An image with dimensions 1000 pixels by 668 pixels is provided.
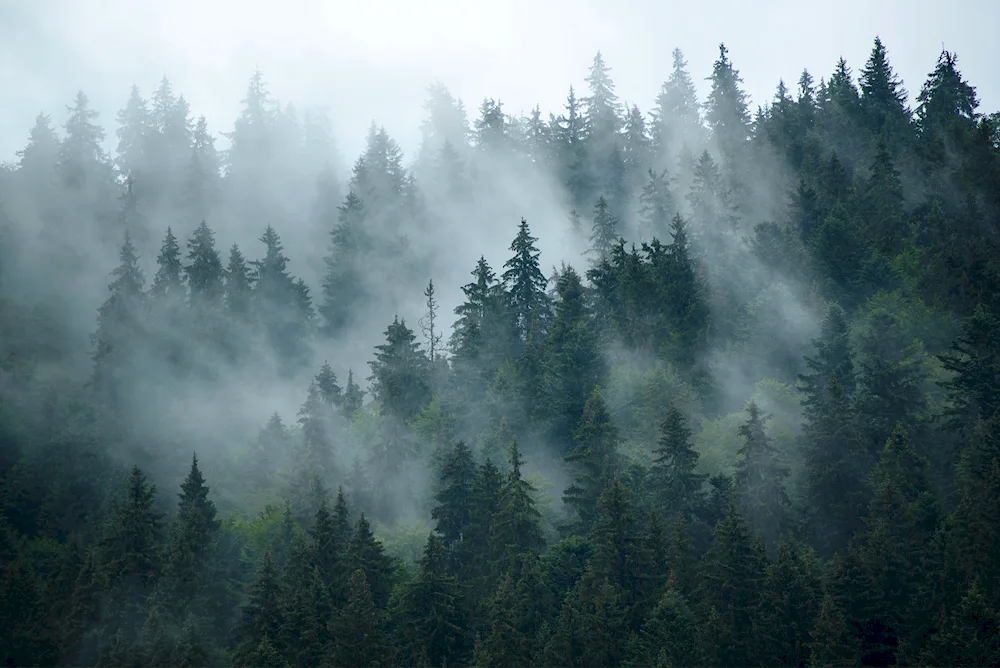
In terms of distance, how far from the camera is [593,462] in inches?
2349

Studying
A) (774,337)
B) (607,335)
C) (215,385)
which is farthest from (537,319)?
(215,385)

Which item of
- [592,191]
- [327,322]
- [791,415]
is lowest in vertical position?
[791,415]

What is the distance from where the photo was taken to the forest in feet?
159

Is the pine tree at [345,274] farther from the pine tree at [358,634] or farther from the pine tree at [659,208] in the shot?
the pine tree at [358,634]

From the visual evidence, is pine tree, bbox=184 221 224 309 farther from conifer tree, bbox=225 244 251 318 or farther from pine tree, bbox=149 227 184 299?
pine tree, bbox=149 227 184 299

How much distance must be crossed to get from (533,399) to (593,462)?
40.7 feet

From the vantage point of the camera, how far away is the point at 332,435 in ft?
251

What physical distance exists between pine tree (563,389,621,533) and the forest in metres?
0.18

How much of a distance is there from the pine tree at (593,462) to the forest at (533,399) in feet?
0.60

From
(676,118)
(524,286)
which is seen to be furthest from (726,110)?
(524,286)

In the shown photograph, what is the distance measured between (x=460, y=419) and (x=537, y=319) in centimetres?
963

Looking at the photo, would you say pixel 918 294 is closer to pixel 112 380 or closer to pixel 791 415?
pixel 791 415

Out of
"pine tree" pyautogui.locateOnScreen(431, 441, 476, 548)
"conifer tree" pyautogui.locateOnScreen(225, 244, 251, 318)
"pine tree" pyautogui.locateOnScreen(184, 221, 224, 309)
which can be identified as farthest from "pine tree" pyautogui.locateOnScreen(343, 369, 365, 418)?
"pine tree" pyautogui.locateOnScreen(431, 441, 476, 548)

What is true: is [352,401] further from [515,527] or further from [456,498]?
[515,527]
